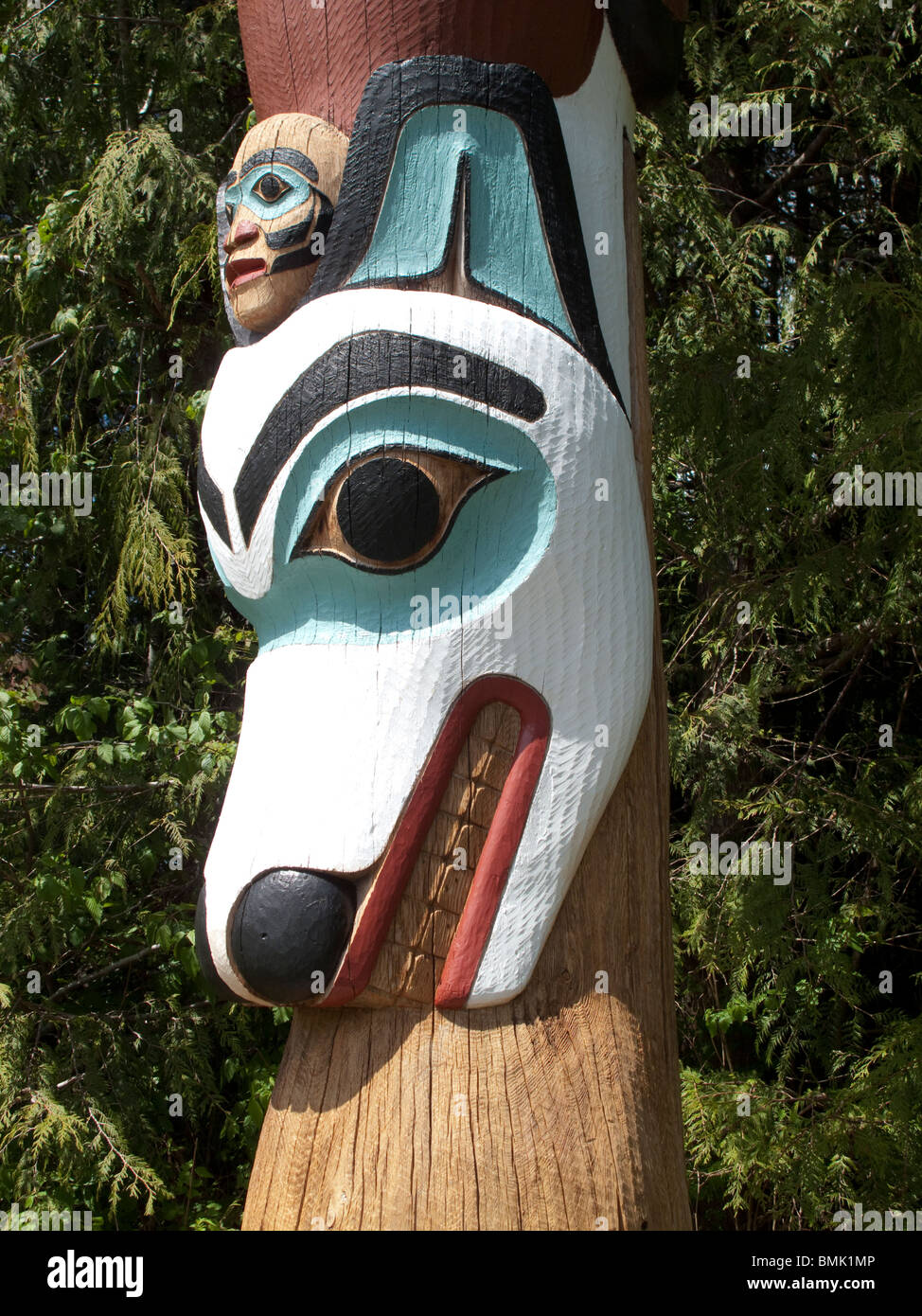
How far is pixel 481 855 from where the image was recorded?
1.88 meters

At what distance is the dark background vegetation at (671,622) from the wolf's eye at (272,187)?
4.95 ft

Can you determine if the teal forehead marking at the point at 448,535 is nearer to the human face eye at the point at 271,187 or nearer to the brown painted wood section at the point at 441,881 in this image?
the brown painted wood section at the point at 441,881

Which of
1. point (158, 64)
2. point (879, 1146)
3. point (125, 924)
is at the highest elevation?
point (158, 64)

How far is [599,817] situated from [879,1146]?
6.23ft

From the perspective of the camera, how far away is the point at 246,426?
202cm

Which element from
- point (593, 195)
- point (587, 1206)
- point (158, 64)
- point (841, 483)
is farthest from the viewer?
point (158, 64)

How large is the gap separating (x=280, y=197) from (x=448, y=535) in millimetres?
694

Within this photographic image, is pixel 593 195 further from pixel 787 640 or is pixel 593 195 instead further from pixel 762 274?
pixel 787 640

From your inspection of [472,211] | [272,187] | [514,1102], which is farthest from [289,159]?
[514,1102]

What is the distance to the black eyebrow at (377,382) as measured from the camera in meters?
1.92

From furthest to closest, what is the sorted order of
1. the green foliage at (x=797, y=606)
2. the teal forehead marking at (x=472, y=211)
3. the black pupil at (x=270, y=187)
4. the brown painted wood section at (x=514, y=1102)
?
the green foliage at (x=797, y=606), the black pupil at (x=270, y=187), the teal forehead marking at (x=472, y=211), the brown painted wood section at (x=514, y=1102)

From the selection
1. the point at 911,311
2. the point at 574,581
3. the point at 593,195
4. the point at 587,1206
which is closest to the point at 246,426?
the point at 574,581

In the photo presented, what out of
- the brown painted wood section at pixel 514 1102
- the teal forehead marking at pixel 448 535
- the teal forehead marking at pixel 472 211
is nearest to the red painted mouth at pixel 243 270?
the teal forehead marking at pixel 472 211

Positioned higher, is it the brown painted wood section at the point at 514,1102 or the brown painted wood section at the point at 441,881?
the brown painted wood section at the point at 441,881
